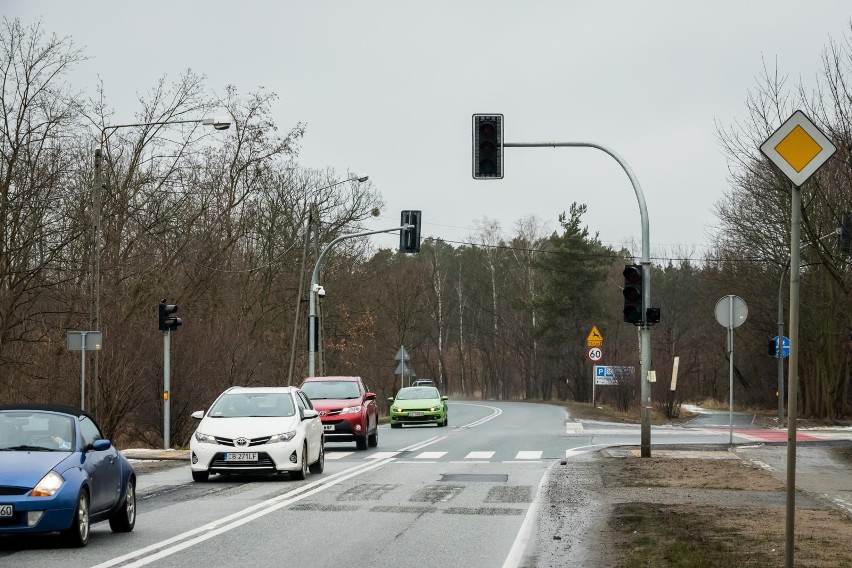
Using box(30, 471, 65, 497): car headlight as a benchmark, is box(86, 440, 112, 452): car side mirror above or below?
above

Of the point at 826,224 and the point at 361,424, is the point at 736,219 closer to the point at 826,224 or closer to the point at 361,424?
the point at 826,224

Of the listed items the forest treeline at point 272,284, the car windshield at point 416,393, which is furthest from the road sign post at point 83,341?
the car windshield at point 416,393

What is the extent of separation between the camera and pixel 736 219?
52281 millimetres

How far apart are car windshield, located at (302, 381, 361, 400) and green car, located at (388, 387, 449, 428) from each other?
1219cm

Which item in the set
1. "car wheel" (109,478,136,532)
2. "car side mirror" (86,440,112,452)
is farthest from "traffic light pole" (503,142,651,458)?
"car side mirror" (86,440,112,452)

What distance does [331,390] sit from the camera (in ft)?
101

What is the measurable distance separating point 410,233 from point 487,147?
13194mm

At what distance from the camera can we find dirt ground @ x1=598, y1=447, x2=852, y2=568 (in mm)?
10977

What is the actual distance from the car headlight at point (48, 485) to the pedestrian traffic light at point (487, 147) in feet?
38.7

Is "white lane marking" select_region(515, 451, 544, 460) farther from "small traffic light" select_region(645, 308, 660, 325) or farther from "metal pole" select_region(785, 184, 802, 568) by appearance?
"metal pole" select_region(785, 184, 802, 568)

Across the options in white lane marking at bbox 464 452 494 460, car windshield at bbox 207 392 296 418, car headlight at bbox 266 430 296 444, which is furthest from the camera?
white lane marking at bbox 464 452 494 460

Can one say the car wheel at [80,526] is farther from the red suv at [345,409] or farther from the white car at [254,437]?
the red suv at [345,409]

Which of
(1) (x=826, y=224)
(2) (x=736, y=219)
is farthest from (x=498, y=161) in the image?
(2) (x=736, y=219)

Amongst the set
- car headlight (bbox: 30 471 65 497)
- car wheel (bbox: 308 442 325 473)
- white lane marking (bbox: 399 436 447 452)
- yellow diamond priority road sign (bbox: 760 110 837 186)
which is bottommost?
white lane marking (bbox: 399 436 447 452)
